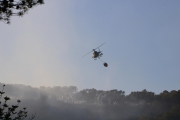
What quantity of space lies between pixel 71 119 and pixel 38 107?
73.1ft

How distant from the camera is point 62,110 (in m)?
98.5

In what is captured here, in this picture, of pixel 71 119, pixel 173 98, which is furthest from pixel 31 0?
pixel 173 98

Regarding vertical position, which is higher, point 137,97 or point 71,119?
point 137,97

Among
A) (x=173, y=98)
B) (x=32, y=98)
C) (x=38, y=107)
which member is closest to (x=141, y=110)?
(x=173, y=98)

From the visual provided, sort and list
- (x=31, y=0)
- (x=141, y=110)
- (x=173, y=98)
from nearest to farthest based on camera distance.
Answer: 1. (x=31, y=0)
2. (x=173, y=98)
3. (x=141, y=110)

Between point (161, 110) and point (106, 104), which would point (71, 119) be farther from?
point (161, 110)

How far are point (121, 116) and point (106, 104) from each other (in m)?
22.2

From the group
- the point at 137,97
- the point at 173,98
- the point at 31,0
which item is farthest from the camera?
the point at 137,97

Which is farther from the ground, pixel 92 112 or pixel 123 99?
pixel 123 99

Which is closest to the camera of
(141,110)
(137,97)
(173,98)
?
(173,98)

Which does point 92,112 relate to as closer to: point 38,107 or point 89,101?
point 89,101

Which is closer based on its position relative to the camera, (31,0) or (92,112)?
(31,0)

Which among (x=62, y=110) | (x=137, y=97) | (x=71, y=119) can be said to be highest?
(x=137, y=97)

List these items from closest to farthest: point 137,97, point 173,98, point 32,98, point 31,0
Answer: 1. point 31,0
2. point 173,98
3. point 137,97
4. point 32,98
